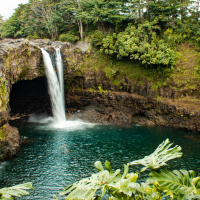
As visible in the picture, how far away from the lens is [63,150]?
50.6 ft

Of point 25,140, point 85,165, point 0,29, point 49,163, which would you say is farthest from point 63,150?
point 0,29

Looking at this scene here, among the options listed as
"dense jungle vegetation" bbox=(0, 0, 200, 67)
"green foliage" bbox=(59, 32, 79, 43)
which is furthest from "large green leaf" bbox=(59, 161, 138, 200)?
"green foliage" bbox=(59, 32, 79, 43)

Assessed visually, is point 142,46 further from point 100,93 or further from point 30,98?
point 30,98

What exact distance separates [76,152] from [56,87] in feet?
40.3

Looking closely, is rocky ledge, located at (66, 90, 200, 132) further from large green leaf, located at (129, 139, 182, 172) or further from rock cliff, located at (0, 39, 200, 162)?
large green leaf, located at (129, 139, 182, 172)

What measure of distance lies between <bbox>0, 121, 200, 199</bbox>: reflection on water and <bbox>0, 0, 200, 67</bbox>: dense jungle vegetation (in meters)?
9.87

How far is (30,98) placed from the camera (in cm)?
2631

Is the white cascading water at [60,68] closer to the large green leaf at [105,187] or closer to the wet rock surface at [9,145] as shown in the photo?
the wet rock surface at [9,145]

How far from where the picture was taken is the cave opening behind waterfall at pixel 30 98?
24656 mm

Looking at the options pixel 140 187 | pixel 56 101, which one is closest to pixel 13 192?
pixel 140 187

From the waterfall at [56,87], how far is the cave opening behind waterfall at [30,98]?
1.19 metres

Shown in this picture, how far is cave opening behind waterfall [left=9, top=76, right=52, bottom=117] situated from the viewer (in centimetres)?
2466

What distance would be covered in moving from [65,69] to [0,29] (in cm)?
2682

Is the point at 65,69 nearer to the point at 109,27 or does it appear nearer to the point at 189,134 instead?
the point at 109,27
